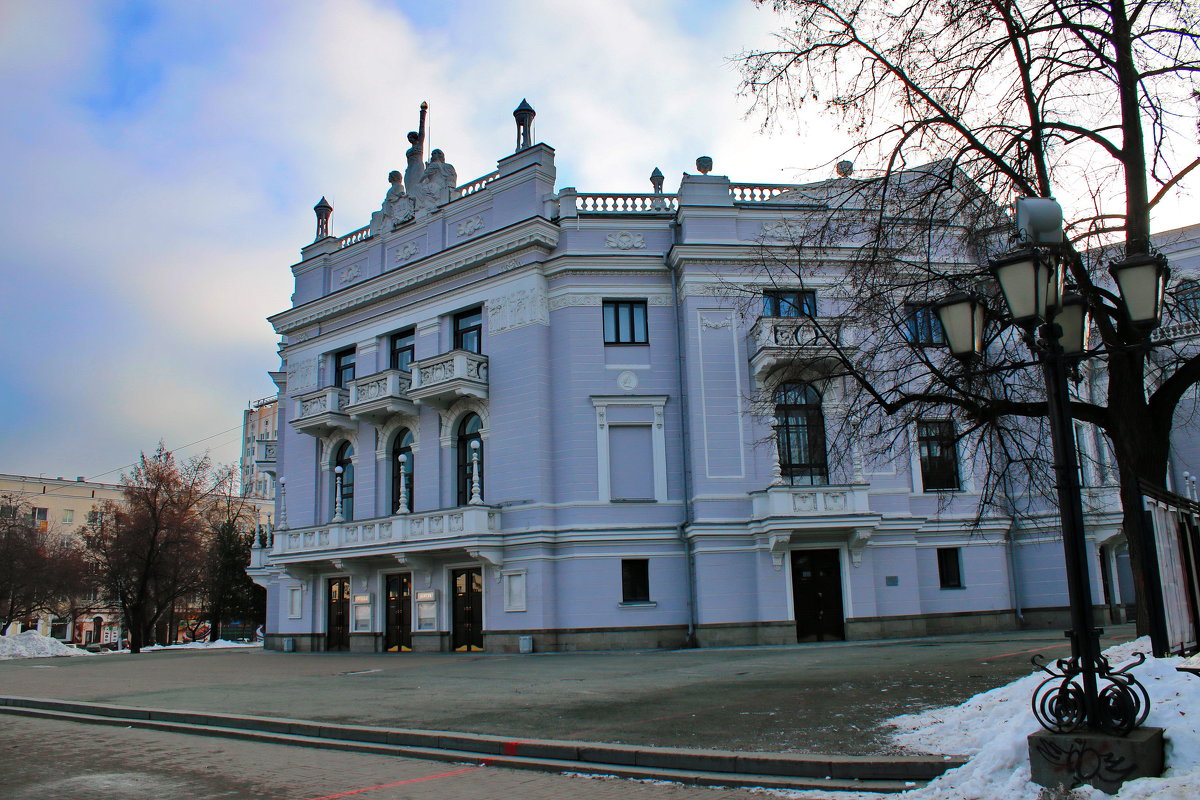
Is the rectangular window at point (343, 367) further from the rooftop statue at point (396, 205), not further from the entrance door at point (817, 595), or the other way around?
the entrance door at point (817, 595)

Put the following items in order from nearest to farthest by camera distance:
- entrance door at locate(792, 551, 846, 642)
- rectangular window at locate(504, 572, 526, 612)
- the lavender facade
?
1. entrance door at locate(792, 551, 846, 642)
2. the lavender facade
3. rectangular window at locate(504, 572, 526, 612)

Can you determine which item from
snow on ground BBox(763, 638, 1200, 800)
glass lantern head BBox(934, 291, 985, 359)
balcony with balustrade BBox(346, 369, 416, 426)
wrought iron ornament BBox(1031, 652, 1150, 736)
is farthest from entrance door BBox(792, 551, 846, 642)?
wrought iron ornament BBox(1031, 652, 1150, 736)

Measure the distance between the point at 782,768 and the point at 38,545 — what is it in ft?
218

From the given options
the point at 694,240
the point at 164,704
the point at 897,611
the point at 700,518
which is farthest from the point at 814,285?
the point at 164,704

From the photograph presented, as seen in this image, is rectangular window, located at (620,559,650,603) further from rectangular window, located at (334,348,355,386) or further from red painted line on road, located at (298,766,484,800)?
red painted line on road, located at (298,766,484,800)

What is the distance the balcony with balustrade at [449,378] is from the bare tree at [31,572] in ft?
125

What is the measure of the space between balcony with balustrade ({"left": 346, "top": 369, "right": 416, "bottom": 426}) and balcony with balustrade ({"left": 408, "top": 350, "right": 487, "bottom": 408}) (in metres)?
0.92

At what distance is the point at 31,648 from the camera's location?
40.9 meters

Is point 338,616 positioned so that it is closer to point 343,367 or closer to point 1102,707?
point 343,367

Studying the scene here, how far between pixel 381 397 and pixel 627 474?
9773mm

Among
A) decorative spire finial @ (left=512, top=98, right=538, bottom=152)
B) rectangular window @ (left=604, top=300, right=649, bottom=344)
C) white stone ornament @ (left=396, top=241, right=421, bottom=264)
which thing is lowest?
rectangular window @ (left=604, top=300, right=649, bottom=344)

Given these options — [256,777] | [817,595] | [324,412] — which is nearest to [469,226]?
[324,412]

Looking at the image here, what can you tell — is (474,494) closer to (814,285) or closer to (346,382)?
(346,382)

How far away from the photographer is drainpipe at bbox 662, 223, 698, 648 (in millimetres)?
27859
